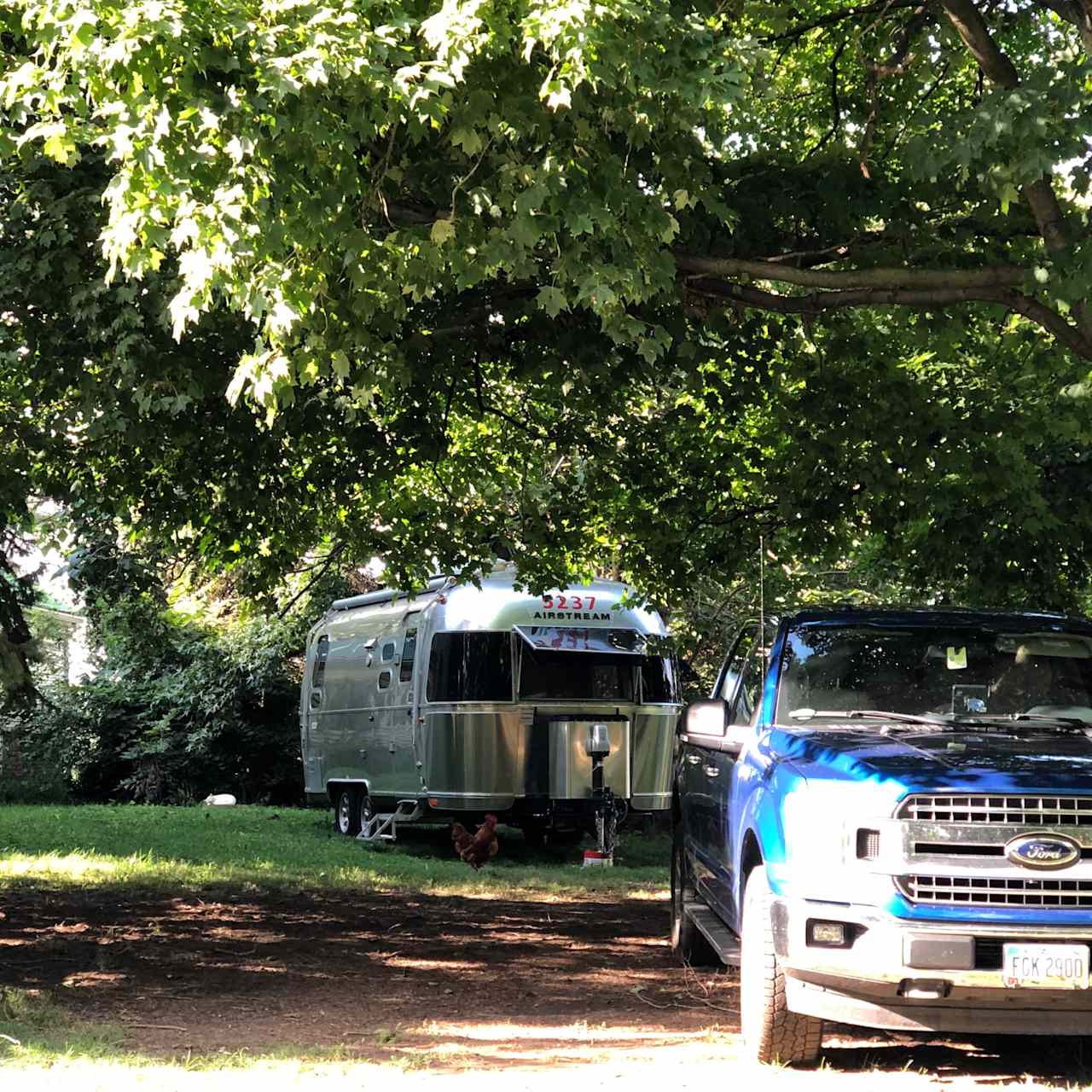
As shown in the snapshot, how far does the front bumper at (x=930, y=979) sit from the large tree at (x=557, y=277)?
10.0 ft

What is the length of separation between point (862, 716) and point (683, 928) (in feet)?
11.4

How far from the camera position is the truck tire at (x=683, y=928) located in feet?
33.2

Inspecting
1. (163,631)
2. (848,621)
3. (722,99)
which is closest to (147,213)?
(722,99)

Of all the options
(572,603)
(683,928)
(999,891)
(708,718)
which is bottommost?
(683,928)

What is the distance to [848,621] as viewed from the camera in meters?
7.89

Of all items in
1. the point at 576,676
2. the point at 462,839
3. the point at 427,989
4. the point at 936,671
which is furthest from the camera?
the point at 576,676

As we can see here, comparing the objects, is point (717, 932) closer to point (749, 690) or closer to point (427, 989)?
point (749, 690)

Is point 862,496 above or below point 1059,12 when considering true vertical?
below

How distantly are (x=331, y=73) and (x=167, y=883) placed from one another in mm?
10201

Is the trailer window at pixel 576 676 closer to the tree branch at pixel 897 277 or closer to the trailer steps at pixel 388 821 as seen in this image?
the trailer steps at pixel 388 821

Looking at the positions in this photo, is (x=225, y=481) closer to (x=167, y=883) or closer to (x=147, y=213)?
(x=167, y=883)

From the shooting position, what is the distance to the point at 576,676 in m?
19.5

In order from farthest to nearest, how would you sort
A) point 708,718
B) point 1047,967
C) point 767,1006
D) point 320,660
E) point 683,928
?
point 320,660
point 683,928
point 708,718
point 767,1006
point 1047,967

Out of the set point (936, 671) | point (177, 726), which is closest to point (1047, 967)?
point (936, 671)
